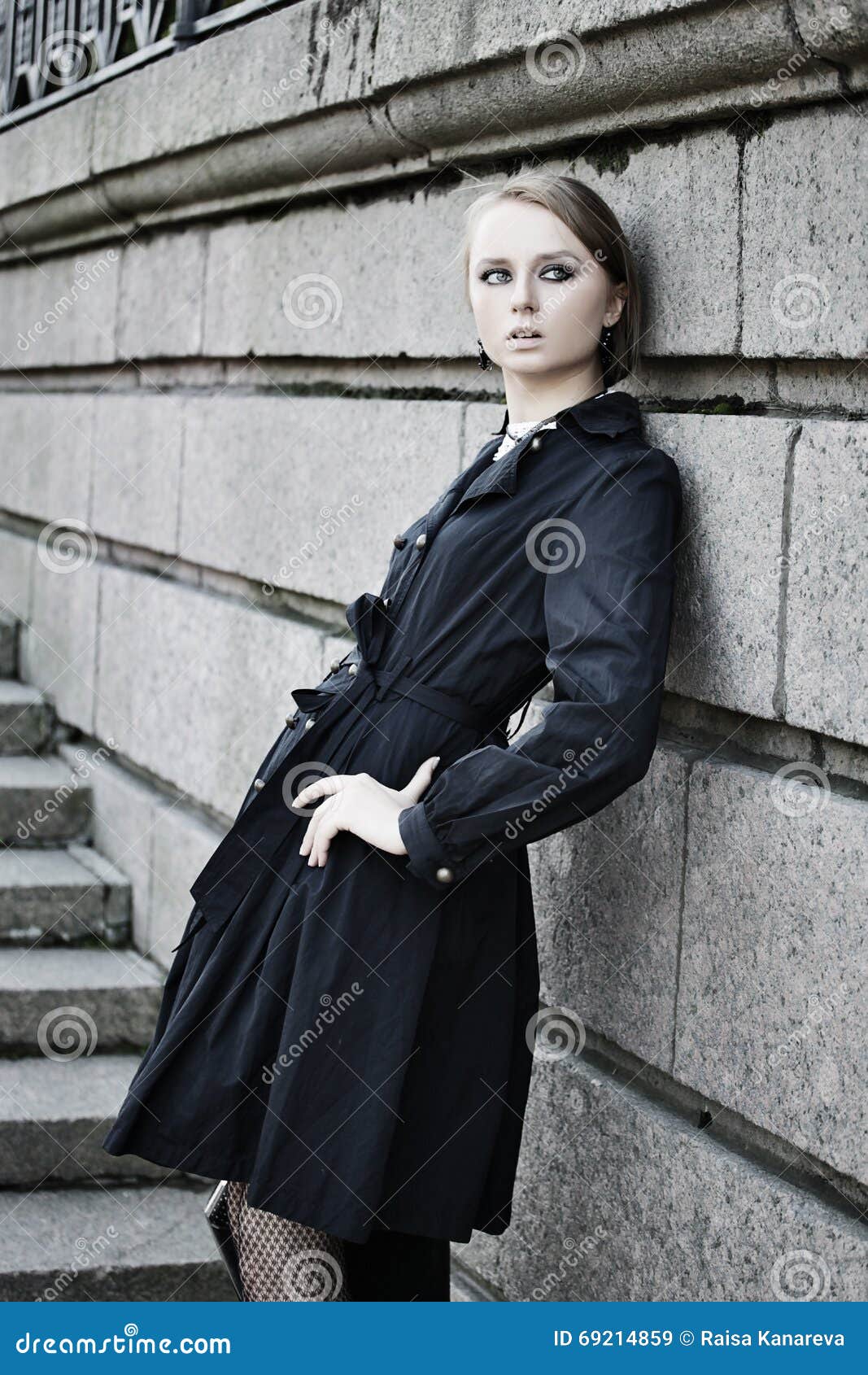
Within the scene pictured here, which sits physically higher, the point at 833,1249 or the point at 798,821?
the point at 798,821

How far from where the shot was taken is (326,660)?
4.20m

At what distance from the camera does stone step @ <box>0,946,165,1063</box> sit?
4863 millimetres

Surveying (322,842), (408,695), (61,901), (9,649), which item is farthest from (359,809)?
(9,649)

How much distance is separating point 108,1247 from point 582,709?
7.97 feet

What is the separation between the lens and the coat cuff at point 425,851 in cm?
247

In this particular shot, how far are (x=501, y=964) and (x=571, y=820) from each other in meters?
0.42

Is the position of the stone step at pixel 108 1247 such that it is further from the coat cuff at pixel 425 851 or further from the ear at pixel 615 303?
the ear at pixel 615 303

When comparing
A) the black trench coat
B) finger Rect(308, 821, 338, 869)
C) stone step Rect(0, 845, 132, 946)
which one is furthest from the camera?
stone step Rect(0, 845, 132, 946)

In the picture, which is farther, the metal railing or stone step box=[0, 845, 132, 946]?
stone step box=[0, 845, 132, 946]

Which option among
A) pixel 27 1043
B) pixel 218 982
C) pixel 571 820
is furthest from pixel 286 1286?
pixel 27 1043

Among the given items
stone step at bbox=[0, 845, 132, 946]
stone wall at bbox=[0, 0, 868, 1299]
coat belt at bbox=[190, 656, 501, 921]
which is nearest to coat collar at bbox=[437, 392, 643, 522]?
stone wall at bbox=[0, 0, 868, 1299]

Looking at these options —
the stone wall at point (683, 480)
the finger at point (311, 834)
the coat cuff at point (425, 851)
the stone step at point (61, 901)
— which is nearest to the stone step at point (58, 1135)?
the stone wall at point (683, 480)

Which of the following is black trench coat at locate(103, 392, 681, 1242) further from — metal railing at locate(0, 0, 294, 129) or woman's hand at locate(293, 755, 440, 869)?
metal railing at locate(0, 0, 294, 129)

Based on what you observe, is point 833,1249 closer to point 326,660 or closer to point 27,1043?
point 326,660
